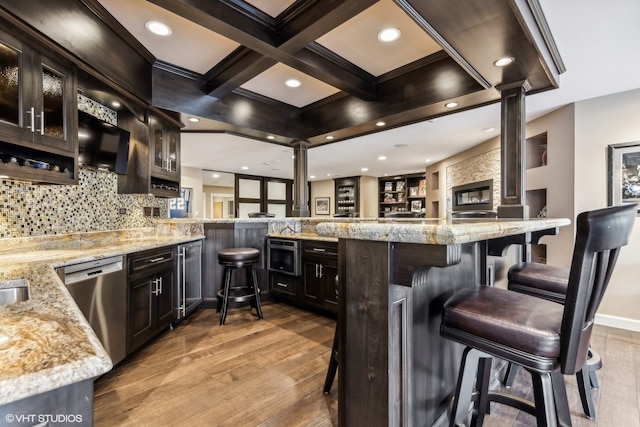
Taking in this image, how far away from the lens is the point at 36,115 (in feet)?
5.95

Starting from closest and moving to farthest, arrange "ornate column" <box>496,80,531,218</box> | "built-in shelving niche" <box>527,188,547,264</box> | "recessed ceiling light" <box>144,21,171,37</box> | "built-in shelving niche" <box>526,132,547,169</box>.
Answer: "recessed ceiling light" <box>144,21,171,37</box>, "ornate column" <box>496,80,531,218</box>, "built-in shelving niche" <box>527,188,547,264</box>, "built-in shelving niche" <box>526,132,547,169</box>

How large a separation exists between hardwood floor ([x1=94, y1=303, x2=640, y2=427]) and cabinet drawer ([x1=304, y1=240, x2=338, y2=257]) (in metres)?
0.81

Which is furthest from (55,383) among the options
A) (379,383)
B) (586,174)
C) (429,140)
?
(429,140)

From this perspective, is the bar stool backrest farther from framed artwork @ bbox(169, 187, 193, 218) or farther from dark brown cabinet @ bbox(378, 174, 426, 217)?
dark brown cabinet @ bbox(378, 174, 426, 217)

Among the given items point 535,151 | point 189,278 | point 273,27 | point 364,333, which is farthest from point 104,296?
point 535,151

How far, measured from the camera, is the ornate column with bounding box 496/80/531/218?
Answer: 8.43 feet

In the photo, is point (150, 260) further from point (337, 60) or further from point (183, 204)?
point (183, 204)

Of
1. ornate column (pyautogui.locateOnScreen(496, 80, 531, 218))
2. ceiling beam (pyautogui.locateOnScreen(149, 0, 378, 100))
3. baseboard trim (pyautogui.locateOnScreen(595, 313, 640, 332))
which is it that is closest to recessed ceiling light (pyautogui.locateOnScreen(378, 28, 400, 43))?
ceiling beam (pyautogui.locateOnScreen(149, 0, 378, 100))

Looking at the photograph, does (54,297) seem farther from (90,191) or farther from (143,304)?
(90,191)

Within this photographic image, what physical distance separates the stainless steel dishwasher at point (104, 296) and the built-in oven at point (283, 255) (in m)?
1.82

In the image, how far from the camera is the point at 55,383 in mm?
459

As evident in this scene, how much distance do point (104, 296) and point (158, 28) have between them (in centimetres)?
204

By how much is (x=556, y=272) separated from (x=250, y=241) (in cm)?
314

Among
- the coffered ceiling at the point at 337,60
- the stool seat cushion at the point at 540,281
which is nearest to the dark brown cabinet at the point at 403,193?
the coffered ceiling at the point at 337,60
